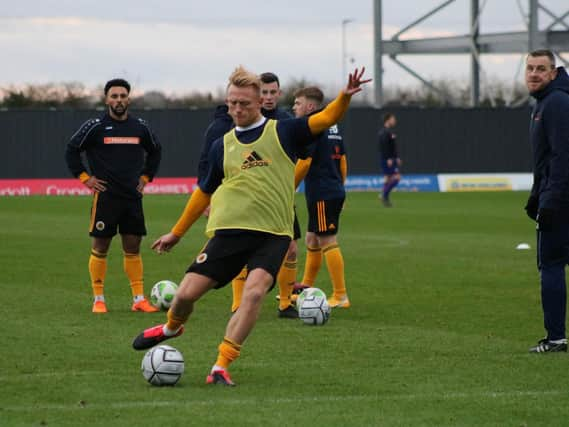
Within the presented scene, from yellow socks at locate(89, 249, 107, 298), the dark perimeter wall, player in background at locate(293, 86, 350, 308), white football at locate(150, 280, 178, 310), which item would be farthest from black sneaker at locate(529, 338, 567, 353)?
the dark perimeter wall

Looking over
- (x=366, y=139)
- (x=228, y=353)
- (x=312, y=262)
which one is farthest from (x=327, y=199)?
(x=366, y=139)

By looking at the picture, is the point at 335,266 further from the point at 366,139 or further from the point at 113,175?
the point at 366,139

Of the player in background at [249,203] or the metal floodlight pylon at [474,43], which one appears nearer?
the player in background at [249,203]

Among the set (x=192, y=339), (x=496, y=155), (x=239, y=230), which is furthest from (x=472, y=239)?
(x=496, y=155)

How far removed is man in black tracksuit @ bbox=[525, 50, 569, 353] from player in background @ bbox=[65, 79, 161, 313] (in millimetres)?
4200

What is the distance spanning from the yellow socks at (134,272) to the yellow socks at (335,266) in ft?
6.06

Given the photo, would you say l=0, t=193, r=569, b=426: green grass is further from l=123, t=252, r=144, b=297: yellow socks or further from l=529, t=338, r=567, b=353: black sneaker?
l=123, t=252, r=144, b=297: yellow socks

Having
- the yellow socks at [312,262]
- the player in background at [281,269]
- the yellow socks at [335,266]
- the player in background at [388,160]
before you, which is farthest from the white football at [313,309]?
the player in background at [388,160]

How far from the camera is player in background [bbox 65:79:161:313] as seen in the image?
38.1 feet

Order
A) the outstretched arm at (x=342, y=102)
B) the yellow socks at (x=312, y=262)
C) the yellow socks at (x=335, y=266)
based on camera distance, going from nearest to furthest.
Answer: the outstretched arm at (x=342, y=102)
the yellow socks at (x=335, y=266)
the yellow socks at (x=312, y=262)

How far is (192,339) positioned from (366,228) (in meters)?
13.9

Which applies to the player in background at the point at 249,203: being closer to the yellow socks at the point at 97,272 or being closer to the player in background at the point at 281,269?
the player in background at the point at 281,269

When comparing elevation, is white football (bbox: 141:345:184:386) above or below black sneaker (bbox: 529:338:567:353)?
above

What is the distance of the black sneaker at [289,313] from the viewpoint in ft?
36.9
